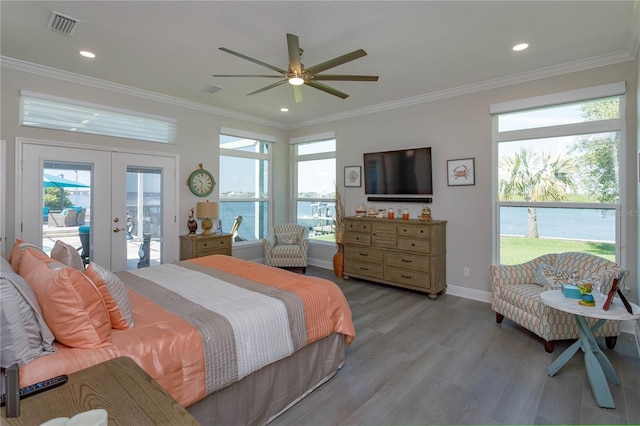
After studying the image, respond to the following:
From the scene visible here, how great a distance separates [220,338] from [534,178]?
161 inches

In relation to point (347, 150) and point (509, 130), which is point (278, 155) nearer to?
point (347, 150)

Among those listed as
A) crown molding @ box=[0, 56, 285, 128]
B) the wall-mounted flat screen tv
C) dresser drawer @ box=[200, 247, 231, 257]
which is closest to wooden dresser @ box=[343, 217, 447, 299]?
the wall-mounted flat screen tv

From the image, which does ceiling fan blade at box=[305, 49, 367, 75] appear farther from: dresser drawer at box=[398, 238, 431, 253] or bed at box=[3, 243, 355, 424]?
dresser drawer at box=[398, 238, 431, 253]

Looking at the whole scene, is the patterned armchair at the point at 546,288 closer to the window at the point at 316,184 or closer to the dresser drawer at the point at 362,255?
the dresser drawer at the point at 362,255

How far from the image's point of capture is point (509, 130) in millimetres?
4066

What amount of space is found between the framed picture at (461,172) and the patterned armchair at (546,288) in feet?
4.41

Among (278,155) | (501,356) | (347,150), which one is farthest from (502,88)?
(278,155)

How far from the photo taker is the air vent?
2672 mm

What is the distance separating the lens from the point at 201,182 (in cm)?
523

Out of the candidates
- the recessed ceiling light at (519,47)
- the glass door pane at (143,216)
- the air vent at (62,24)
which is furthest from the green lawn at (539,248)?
the air vent at (62,24)

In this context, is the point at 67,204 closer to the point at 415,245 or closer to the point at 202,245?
the point at 202,245

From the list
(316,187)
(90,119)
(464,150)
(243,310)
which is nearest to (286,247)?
(316,187)

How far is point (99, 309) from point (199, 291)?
2.66ft

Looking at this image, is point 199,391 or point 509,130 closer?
point 199,391
